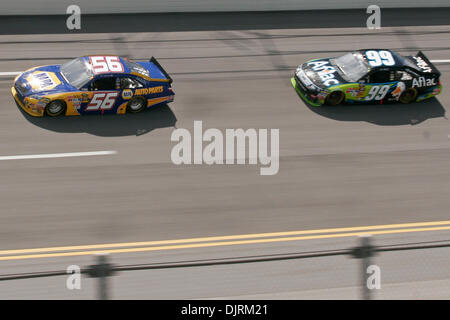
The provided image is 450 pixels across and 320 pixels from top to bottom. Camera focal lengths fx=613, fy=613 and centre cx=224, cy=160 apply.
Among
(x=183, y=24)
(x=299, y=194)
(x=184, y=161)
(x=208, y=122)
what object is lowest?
(x=299, y=194)

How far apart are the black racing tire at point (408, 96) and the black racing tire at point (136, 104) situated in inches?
271

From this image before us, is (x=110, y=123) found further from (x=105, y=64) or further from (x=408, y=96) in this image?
(x=408, y=96)

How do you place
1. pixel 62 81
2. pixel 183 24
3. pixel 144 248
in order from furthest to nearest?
1. pixel 183 24
2. pixel 62 81
3. pixel 144 248

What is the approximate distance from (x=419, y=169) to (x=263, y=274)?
271 inches

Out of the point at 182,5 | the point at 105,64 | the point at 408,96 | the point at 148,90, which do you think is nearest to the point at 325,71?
the point at 408,96

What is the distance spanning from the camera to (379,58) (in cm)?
1619

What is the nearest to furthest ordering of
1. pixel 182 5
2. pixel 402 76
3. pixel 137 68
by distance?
pixel 137 68 → pixel 402 76 → pixel 182 5

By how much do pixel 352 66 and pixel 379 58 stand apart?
0.73 meters

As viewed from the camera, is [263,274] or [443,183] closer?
[263,274]

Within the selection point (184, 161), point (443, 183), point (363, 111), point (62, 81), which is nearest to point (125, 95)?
point (62, 81)

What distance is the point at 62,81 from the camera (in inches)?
572

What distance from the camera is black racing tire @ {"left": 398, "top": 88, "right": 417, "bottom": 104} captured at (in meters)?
16.4

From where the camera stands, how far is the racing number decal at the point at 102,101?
1448 centimetres

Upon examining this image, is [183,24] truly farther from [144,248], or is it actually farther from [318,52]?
[144,248]
